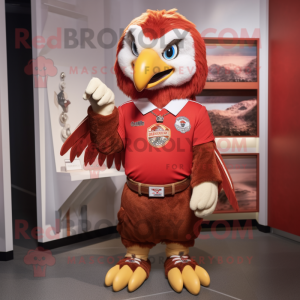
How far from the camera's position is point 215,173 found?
165cm

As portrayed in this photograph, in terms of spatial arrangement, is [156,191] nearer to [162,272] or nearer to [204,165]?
[204,165]

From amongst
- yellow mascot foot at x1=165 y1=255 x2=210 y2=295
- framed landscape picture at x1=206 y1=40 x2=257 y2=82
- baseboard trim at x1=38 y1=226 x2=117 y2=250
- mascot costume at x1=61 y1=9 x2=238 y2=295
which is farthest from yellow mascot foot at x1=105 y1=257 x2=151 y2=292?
framed landscape picture at x1=206 y1=40 x2=257 y2=82

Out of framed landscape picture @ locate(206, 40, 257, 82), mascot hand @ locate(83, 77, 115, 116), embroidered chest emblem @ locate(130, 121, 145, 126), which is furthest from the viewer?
framed landscape picture @ locate(206, 40, 257, 82)

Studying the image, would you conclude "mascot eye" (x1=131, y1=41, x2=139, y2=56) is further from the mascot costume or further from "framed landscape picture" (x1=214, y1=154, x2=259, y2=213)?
"framed landscape picture" (x1=214, y1=154, x2=259, y2=213)

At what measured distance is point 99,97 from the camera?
1444 mm

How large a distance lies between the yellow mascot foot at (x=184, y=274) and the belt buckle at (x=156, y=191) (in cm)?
44

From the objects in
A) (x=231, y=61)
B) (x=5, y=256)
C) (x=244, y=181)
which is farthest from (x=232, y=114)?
(x=5, y=256)

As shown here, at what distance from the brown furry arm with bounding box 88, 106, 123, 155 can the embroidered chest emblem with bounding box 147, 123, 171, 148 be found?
0.18 metres

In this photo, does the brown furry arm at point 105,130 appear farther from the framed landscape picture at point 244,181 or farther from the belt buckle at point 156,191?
the framed landscape picture at point 244,181

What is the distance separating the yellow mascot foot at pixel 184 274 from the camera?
68.4 inches

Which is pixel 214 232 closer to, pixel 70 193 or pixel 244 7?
pixel 70 193

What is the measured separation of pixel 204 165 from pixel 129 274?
0.74 meters

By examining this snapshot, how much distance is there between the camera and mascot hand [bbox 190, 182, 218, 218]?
1608 millimetres

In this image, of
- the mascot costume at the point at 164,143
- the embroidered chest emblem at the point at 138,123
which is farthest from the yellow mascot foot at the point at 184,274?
the embroidered chest emblem at the point at 138,123
